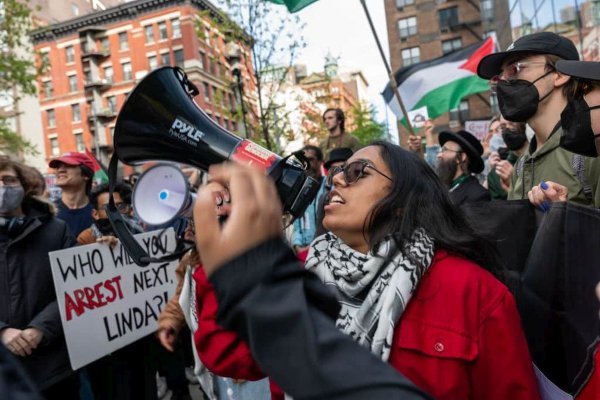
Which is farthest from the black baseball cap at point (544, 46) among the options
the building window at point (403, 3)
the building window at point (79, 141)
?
the building window at point (79, 141)

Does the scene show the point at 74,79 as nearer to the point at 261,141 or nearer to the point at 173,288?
the point at 261,141

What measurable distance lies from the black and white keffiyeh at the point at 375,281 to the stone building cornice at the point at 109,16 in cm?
4522

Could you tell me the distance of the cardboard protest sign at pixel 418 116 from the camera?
24.7 feet

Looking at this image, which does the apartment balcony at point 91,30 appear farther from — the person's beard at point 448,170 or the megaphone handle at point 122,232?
the megaphone handle at point 122,232

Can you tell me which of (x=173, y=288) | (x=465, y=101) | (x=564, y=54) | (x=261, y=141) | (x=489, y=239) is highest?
(x=465, y=101)

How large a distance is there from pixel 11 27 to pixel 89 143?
31333 millimetres

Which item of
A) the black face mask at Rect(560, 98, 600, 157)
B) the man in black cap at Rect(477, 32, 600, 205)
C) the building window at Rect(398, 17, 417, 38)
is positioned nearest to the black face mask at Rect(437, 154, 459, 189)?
the man in black cap at Rect(477, 32, 600, 205)

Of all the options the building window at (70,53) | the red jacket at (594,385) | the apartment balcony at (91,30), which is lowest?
the red jacket at (594,385)

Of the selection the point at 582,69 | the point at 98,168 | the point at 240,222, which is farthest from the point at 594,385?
the point at 98,168

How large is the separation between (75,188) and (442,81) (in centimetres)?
572

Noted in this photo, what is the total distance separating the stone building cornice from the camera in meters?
44.5

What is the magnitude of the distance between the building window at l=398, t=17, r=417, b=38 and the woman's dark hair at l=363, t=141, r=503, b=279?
42147 millimetres

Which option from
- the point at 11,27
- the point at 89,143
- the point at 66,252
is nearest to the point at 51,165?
the point at 66,252

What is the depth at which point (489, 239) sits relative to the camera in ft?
6.43
